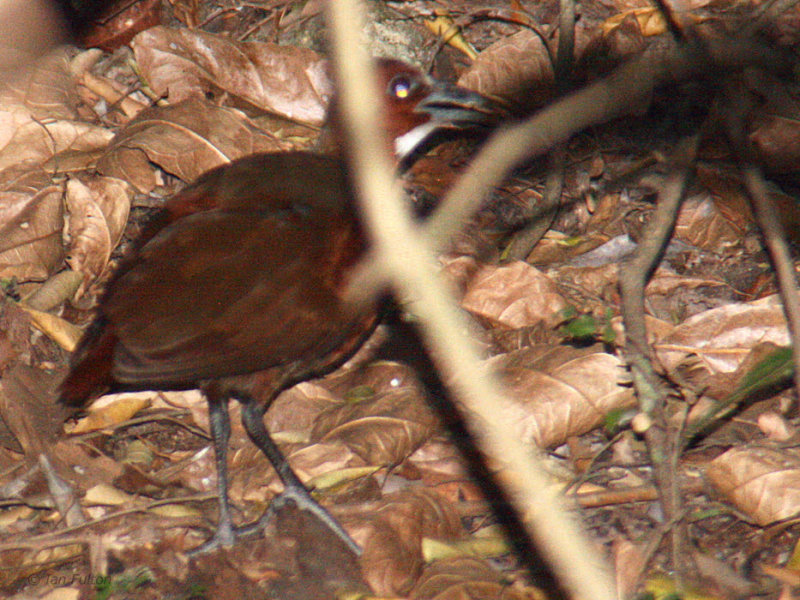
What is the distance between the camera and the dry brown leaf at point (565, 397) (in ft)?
10.00

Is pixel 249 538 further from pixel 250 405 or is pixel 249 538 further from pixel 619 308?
pixel 619 308

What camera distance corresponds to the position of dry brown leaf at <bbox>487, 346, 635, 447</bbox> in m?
3.05

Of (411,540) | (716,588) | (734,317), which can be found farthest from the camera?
(734,317)

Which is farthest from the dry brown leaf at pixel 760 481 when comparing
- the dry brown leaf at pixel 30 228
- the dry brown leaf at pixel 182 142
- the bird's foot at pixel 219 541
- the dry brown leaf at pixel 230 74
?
the dry brown leaf at pixel 30 228

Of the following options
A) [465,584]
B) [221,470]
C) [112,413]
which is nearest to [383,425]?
[221,470]

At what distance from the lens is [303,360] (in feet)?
9.66

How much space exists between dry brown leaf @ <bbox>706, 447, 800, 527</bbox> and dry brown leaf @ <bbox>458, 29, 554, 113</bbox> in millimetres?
1945

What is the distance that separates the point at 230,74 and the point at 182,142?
0.59 m

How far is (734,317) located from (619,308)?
0.46m

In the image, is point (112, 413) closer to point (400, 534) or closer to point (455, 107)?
point (400, 534)

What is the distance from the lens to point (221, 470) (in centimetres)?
300

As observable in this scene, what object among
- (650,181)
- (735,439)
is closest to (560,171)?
(650,181)

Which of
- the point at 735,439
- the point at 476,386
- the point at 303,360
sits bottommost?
the point at 735,439

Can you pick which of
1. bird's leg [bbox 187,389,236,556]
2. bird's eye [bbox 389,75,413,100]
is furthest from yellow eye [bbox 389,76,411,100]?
bird's leg [bbox 187,389,236,556]
